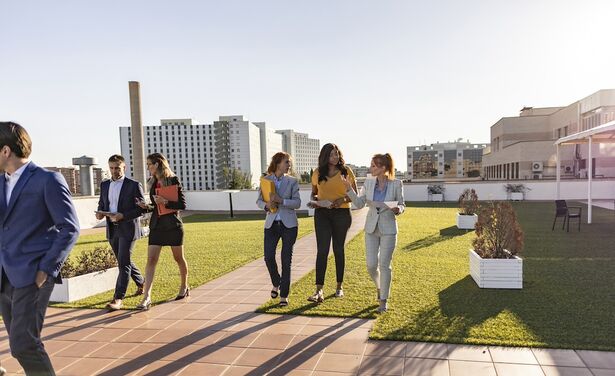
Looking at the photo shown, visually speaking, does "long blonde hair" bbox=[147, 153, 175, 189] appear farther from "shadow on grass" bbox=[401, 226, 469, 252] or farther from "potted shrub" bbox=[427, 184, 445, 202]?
"potted shrub" bbox=[427, 184, 445, 202]

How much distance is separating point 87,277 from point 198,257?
2.96 m

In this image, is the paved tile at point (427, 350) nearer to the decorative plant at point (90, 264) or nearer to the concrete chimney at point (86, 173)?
the decorative plant at point (90, 264)

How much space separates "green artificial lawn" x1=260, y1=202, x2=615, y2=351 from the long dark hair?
1.45 m

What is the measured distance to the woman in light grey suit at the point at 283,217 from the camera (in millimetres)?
4508

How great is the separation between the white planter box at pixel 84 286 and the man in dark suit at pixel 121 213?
82cm

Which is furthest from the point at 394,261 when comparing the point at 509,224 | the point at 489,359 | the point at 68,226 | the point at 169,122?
the point at 169,122

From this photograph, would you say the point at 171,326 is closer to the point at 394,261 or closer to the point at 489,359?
the point at 489,359

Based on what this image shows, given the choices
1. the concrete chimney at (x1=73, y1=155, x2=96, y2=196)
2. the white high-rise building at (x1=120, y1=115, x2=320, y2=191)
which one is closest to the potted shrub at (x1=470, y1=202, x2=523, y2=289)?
the concrete chimney at (x1=73, y1=155, x2=96, y2=196)

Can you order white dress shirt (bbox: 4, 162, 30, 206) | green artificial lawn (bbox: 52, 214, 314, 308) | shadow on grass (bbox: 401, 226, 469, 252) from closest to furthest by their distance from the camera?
white dress shirt (bbox: 4, 162, 30, 206)
green artificial lawn (bbox: 52, 214, 314, 308)
shadow on grass (bbox: 401, 226, 469, 252)

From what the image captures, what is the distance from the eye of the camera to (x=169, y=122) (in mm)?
147000

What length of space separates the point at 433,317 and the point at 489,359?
36.3 inches

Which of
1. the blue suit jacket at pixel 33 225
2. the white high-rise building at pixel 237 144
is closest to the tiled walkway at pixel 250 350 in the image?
the blue suit jacket at pixel 33 225

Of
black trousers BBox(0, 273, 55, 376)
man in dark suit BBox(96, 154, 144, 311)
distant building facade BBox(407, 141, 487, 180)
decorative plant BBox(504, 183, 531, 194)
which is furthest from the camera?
distant building facade BBox(407, 141, 487, 180)

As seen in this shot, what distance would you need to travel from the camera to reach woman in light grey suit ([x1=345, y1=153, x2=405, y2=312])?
13.7 feet
